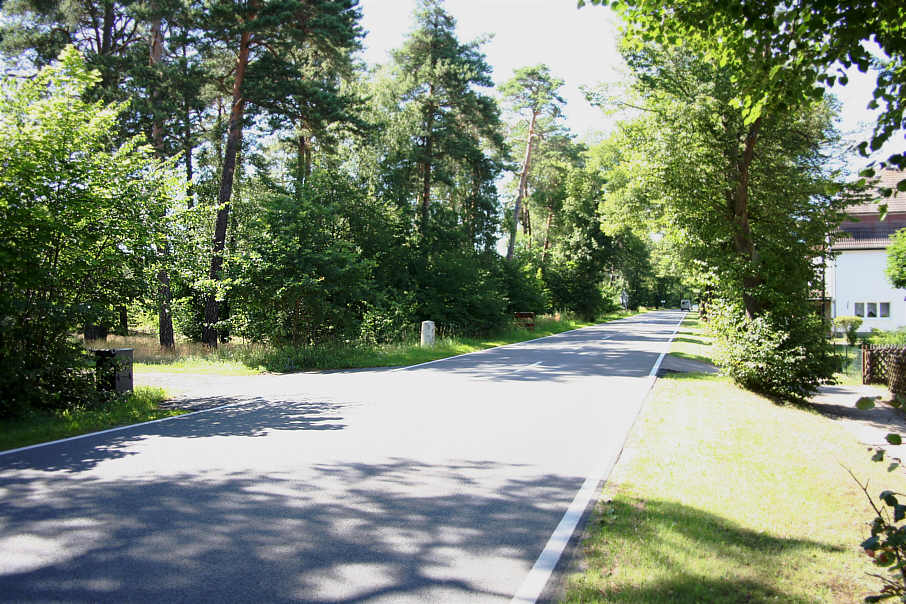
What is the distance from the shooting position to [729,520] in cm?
447

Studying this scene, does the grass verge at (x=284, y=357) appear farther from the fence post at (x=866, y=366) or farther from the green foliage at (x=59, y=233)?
the fence post at (x=866, y=366)

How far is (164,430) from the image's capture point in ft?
25.0

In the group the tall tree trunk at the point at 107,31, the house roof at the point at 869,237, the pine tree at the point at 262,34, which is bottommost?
the house roof at the point at 869,237

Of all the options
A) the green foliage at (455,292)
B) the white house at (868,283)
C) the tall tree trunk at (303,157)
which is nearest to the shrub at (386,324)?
the green foliage at (455,292)

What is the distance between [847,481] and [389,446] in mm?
4944

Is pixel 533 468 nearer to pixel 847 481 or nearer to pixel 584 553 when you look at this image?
pixel 584 553

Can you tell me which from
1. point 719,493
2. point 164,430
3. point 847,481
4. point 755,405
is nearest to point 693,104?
point 755,405

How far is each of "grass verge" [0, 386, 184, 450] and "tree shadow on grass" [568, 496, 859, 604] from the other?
7021mm

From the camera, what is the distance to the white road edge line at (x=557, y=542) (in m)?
3.38

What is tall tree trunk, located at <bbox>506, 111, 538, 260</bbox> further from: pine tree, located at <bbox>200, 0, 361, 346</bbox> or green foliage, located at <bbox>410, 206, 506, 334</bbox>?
pine tree, located at <bbox>200, 0, 361, 346</bbox>

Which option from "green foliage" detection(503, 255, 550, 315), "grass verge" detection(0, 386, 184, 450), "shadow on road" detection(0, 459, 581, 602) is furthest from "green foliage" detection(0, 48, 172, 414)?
"green foliage" detection(503, 255, 550, 315)

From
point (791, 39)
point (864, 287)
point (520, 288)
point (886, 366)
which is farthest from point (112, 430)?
point (864, 287)

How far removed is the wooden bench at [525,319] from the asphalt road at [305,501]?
21.5 metres

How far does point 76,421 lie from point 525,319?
25.2 m
